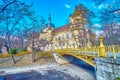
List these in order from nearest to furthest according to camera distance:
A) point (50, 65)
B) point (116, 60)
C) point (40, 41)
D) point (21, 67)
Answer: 1. point (116, 60)
2. point (21, 67)
3. point (50, 65)
4. point (40, 41)

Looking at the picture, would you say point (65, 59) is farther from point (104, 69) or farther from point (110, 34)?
point (104, 69)

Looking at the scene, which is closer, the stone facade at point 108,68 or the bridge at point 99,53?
the stone facade at point 108,68

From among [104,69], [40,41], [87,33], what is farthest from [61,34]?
[104,69]

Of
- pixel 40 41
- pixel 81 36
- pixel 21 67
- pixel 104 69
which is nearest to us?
pixel 104 69

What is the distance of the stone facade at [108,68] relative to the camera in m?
7.92

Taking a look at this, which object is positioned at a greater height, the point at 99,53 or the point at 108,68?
the point at 99,53

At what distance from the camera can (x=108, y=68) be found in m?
8.86

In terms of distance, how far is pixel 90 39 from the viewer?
32.4m

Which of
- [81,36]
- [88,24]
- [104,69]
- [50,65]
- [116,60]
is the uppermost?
[88,24]

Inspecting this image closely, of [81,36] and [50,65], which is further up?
[81,36]

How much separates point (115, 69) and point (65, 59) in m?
22.3

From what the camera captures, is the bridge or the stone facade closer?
the stone facade

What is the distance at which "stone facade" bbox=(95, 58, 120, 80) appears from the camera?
7.92 m

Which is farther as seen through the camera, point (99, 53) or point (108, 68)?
point (99, 53)
